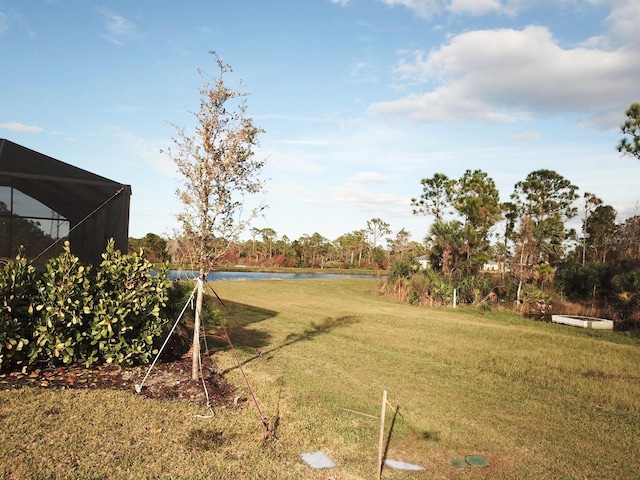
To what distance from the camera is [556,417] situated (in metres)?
5.63

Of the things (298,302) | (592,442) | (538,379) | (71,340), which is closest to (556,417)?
(592,442)

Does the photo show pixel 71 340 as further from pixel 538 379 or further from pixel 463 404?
pixel 538 379

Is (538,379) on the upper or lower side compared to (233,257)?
lower

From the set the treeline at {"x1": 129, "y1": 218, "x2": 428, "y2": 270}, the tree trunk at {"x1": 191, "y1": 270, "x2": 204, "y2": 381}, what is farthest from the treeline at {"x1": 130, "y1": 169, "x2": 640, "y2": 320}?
the treeline at {"x1": 129, "y1": 218, "x2": 428, "y2": 270}


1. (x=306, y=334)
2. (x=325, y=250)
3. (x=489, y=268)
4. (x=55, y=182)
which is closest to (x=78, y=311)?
(x=55, y=182)

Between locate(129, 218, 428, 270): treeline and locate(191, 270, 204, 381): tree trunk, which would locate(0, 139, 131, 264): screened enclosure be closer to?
locate(191, 270, 204, 381): tree trunk

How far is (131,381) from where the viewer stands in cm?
585

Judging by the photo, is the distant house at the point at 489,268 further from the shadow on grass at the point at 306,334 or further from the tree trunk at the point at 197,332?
the tree trunk at the point at 197,332

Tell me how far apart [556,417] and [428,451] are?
84.5 inches

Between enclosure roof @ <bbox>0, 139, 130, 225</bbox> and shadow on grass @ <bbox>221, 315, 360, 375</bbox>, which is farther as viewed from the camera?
shadow on grass @ <bbox>221, 315, 360, 375</bbox>

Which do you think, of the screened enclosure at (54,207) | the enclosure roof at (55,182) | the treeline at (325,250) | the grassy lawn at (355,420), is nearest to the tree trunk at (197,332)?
the grassy lawn at (355,420)

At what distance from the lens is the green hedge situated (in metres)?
5.63

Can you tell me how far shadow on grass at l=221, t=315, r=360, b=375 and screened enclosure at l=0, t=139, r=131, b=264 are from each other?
3.14 meters

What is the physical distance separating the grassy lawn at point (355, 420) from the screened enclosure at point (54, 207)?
2855mm
